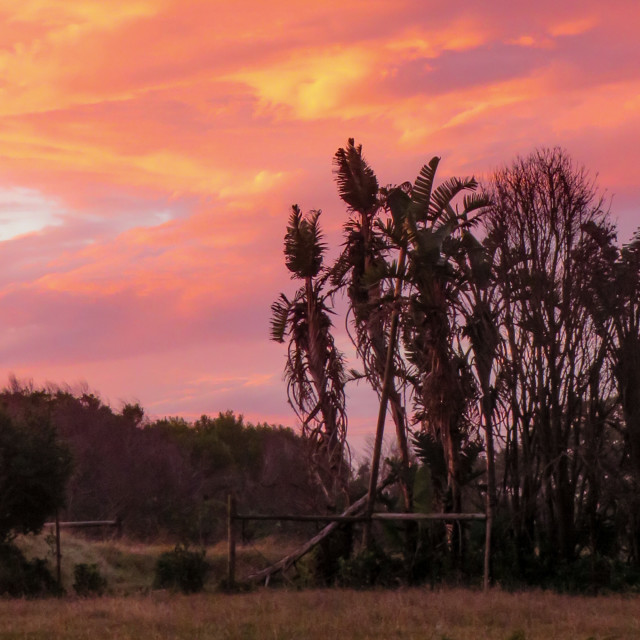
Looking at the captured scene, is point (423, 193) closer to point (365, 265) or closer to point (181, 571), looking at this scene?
point (365, 265)

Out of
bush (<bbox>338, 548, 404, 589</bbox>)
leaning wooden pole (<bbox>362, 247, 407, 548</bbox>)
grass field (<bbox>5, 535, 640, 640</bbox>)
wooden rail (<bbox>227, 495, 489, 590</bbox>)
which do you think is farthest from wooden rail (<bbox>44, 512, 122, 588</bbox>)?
leaning wooden pole (<bbox>362, 247, 407, 548</bbox>)

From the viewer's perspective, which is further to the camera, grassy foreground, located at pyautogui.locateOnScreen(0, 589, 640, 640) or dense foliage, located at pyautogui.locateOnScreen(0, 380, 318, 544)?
dense foliage, located at pyautogui.locateOnScreen(0, 380, 318, 544)

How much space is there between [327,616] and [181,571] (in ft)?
20.5

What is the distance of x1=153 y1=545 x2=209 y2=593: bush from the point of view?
20266 millimetres

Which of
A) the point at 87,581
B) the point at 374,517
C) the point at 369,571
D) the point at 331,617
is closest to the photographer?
the point at 331,617

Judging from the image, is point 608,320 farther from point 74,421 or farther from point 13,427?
point 74,421

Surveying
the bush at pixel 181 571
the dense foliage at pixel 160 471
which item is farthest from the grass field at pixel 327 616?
the dense foliage at pixel 160 471

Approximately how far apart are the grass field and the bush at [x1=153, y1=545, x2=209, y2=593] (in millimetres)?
680

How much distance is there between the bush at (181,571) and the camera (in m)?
20.3

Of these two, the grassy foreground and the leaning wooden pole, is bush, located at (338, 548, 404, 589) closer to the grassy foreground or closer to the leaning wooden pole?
the leaning wooden pole

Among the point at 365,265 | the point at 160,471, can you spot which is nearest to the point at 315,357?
the point at 365,265

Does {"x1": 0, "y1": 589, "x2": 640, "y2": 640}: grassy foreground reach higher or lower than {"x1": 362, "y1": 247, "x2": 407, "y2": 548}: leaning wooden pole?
lower

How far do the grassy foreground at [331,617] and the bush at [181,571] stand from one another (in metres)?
1.93

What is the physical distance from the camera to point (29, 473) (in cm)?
2080
